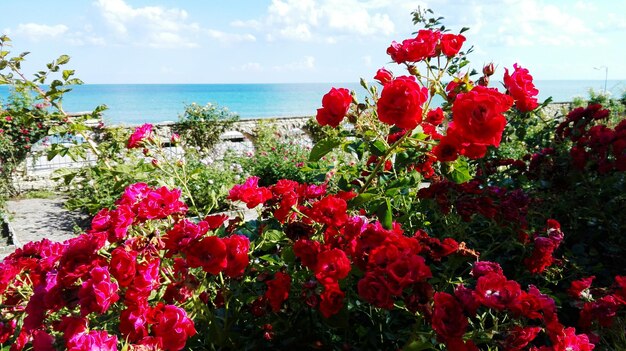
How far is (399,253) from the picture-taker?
3.20 feet

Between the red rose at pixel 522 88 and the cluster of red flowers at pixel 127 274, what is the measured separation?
3.04ft

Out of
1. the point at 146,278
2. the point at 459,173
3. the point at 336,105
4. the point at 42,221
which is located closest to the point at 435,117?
the point at 459,173

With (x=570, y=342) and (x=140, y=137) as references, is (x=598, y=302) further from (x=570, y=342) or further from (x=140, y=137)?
(x=140, y=137)

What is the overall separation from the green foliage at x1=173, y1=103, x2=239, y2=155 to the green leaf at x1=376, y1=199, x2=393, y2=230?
7217mm

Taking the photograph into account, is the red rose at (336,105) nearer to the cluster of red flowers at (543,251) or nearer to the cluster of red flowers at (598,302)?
the cluster of red flowers at (543,251)

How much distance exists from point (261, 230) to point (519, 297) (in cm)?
75

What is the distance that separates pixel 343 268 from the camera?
104 cm

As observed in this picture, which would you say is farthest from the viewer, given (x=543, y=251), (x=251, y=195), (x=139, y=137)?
(x=139, y=137)

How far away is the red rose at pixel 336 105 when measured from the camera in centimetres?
135

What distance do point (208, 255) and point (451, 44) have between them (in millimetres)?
949

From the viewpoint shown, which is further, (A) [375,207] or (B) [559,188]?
(B) [559,188]

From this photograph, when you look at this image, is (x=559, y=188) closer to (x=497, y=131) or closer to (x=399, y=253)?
(x=497, y=131)

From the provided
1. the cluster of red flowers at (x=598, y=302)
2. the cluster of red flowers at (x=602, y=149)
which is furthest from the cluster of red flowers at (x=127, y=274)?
the cluster of red flowers at (x=602, y=149)

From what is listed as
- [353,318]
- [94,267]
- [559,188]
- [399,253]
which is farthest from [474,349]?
[559,188]
